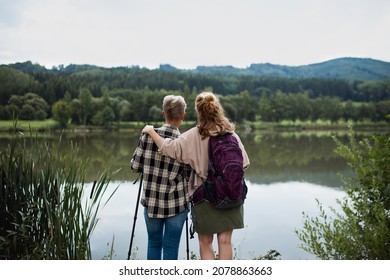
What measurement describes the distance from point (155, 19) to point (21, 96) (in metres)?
1.73

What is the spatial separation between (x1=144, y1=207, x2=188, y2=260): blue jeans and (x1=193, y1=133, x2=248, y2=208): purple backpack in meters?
0.20

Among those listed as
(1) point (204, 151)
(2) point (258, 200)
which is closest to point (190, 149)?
(1) point (204, 151)

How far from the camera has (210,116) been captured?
2.24m

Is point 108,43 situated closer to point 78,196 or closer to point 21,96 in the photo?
point 21,96

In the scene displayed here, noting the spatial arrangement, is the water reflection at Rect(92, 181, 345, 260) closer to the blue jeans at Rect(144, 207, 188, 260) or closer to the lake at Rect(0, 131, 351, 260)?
the lake at Rect(0, 131, 351, 260)

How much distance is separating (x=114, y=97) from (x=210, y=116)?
37.8 feet

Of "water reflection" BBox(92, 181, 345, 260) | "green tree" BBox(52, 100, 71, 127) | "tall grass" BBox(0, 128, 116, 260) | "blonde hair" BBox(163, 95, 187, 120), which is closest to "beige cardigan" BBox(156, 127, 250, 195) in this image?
"blonde hair" BBox(163, 95, 187, 120)

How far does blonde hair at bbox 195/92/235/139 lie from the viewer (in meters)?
2.22

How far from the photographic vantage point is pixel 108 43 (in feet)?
16.4

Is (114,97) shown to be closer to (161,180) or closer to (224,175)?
(161,180)

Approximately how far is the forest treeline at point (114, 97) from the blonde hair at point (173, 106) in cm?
121

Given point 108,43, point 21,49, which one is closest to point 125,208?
point 108,43

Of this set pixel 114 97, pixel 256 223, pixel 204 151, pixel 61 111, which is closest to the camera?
pixel 204 151

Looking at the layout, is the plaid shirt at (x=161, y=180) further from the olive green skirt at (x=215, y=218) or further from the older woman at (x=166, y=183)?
the olive green skirt at (x=215, y=218)
